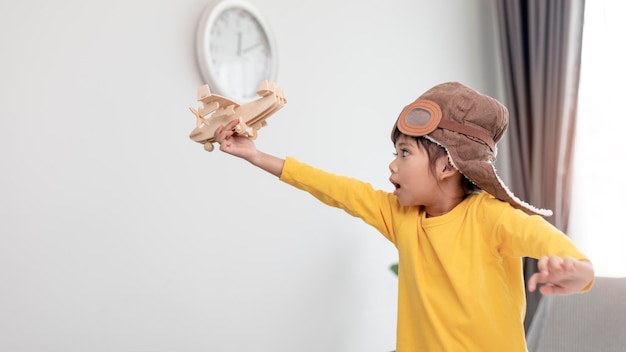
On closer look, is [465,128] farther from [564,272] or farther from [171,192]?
[171,192]

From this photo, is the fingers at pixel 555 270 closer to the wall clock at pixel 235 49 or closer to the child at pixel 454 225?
the child at pixel 454 225

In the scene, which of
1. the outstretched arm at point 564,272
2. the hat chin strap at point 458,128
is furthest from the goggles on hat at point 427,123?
the outstretched arm at point 564,272

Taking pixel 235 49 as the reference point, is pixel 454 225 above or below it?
below

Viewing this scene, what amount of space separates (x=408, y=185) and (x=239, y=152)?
366mm

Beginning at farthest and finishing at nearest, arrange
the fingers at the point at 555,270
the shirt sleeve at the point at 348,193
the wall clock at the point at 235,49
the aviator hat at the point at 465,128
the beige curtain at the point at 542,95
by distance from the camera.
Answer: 1. the beige curtain at the point at 542,95
2. the wall clock at the point at 235,49
3. the shirt sleeve at the point at 348,193
4. the aviator hat at the point at 465,128
5. the fingers at the point at 555,270

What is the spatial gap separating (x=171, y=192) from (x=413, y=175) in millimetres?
731

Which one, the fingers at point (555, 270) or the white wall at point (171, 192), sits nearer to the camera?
the fingers at point (555, 270)

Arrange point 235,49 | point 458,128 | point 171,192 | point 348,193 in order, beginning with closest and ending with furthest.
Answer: point 458,128 < point 348,193 < point 171,192 < point 235,49

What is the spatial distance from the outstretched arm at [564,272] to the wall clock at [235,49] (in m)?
1.14

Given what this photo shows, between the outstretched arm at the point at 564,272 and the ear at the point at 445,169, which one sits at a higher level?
the ear at the point at 445,169

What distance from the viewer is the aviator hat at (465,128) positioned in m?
1.28

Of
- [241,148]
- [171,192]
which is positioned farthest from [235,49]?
[241,148]

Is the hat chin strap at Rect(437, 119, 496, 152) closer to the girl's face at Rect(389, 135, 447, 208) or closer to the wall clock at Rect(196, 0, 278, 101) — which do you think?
the girl's face at Rect(389, 135, 447, 208)

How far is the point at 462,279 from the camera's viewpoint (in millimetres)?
1293
